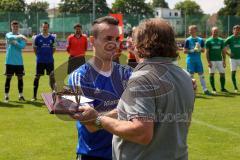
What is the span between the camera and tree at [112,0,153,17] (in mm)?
121375

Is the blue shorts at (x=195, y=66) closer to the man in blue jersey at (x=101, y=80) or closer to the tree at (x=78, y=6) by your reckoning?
the man in blue jersey at (x=101, y=80)

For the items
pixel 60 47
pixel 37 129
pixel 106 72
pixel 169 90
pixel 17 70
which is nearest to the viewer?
pixel 169 90

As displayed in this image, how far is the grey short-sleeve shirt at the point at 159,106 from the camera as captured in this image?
270 cm

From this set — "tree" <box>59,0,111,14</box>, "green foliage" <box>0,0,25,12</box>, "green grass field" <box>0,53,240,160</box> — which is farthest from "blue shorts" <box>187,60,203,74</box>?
"tree" <box>59,0,111,14</box>

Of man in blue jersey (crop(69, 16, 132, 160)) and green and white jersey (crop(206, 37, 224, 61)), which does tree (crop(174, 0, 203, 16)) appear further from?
man in blue jersey (crop(69, 16, 132, 160))

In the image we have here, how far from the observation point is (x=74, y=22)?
47781 millimetres

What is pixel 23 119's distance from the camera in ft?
33.8

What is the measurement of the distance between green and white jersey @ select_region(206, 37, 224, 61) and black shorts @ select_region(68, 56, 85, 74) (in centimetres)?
1252

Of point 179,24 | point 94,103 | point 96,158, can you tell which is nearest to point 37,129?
point 96,158

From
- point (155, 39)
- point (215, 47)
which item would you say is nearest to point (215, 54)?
point (215, 47)

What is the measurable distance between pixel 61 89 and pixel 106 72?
28.3 inches

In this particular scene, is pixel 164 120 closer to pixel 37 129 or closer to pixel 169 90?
pixel 169 90

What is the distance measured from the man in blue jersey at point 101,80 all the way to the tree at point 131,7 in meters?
116

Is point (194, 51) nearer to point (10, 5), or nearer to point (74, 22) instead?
point (74, 22)
